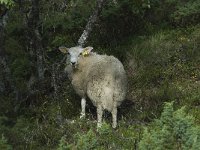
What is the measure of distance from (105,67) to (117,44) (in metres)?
3.50

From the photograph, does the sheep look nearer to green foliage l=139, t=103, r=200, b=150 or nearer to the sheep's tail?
the sheep's tail

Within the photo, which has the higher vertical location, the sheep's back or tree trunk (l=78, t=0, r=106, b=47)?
tree trunk (l=78, t=0, r=106, b=47)

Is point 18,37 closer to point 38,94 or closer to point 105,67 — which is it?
point 38,94

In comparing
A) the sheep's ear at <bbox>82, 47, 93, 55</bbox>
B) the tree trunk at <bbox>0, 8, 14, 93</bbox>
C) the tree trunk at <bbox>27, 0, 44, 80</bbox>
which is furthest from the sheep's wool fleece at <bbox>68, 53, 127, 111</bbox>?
the tree trunk at <bbox>0, 8, 14, 93</bbox>

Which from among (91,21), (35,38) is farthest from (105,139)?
(91,21)

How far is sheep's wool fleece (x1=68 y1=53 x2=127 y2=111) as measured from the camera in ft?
39.7

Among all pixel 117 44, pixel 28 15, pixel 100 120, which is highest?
pixel 28 15

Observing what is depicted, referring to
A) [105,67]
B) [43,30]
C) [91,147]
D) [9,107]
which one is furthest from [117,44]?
[91,147]

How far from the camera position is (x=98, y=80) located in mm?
12312

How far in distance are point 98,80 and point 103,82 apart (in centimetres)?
18

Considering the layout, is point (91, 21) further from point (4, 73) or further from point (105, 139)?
point (105, 139)

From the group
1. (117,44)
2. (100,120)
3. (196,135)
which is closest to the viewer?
(196,135)

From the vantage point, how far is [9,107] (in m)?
11.2

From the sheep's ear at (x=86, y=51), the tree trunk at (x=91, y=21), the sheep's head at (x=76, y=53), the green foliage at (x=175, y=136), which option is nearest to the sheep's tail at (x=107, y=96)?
the sheep's head at (x=76, y=53)
